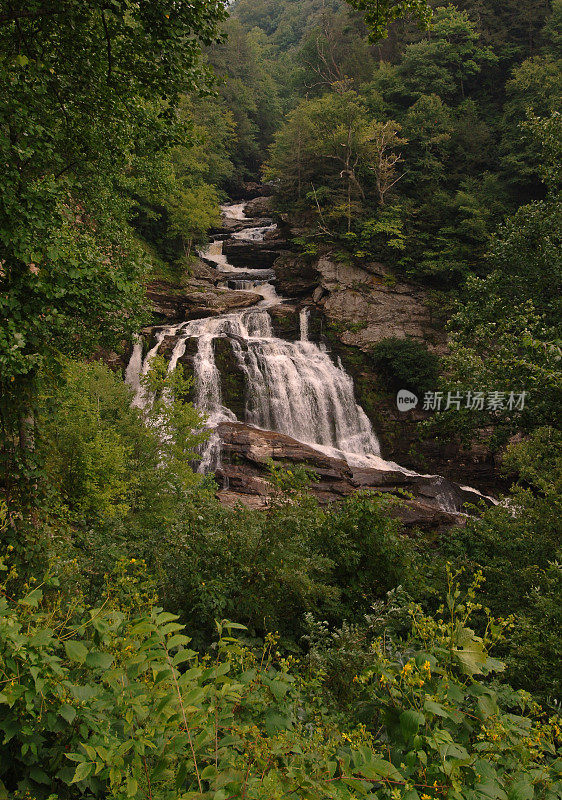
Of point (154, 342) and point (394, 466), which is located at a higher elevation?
point (154, 342)

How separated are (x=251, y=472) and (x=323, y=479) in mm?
2444

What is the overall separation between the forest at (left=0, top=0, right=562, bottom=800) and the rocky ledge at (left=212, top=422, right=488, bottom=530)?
11cm

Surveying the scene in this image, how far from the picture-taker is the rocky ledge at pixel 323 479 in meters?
13.2

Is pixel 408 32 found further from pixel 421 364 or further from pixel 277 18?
pixel 277 18

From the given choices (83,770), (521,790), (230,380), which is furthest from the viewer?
(230,380)

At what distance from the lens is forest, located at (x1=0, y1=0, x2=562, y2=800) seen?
1.64m

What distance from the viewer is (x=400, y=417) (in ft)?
66.2

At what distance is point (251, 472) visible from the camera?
13984 mm

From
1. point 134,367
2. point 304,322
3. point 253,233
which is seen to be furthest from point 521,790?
point 253,233

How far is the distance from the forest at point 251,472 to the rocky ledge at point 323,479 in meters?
0.11

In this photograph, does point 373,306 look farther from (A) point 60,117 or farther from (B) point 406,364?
(A) point 60,117

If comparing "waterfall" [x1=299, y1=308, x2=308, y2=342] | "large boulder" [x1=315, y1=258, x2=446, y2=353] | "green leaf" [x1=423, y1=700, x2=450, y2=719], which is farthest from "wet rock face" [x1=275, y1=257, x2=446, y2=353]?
"green leaf" [x1=423, y1=700, x2=450, y2=719]

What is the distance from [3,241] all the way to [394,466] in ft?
53.2

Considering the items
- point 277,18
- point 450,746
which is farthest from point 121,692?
point 277,18
